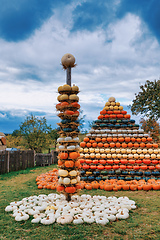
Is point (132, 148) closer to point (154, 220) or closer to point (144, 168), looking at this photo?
point (144, 168)

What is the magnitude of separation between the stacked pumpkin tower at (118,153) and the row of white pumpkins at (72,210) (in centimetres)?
348

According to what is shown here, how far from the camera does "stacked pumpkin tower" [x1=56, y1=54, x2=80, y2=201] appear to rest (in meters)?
6.96

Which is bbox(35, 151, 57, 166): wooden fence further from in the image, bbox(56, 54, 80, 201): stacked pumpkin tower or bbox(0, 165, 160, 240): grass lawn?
bbox(0, 165, 160, 240): grass lawn

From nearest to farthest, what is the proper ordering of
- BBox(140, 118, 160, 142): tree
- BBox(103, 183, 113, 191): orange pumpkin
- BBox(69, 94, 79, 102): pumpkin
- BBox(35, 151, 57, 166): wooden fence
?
BBox(69, 94, 79, 102): pumpkin, BBox(103, 183, 113, 191): orange pumpkin, BBox(35, 151, 57, 166): wooden fence, BBox(140, 118, 160, 142): tree

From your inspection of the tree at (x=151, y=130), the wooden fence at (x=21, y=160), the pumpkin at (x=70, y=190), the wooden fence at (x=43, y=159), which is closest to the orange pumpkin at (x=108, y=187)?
the pumpkin at (x=70, y=190)

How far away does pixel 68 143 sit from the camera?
7.21m

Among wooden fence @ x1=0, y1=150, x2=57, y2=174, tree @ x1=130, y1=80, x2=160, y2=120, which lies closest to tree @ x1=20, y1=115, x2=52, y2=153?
wooden fence @ x1=0, y1=150, x2=57, y2=174

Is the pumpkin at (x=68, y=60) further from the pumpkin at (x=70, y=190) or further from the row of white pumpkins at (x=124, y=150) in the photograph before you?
the row of white pumpkins at (x=124, y=150)

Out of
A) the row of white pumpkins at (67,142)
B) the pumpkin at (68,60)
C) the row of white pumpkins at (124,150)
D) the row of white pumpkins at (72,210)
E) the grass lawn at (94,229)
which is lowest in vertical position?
the grass lawn at (94,229)

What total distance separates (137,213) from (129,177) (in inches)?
177

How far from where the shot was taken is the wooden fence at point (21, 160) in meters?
14.0

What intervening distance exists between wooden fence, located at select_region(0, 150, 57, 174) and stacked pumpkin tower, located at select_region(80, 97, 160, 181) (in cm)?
578

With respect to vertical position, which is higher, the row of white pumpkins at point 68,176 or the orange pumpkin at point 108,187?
the row of white pumpkins at point 68,176

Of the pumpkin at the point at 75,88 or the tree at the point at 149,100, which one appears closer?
the pumpkin at the point at 75,88
